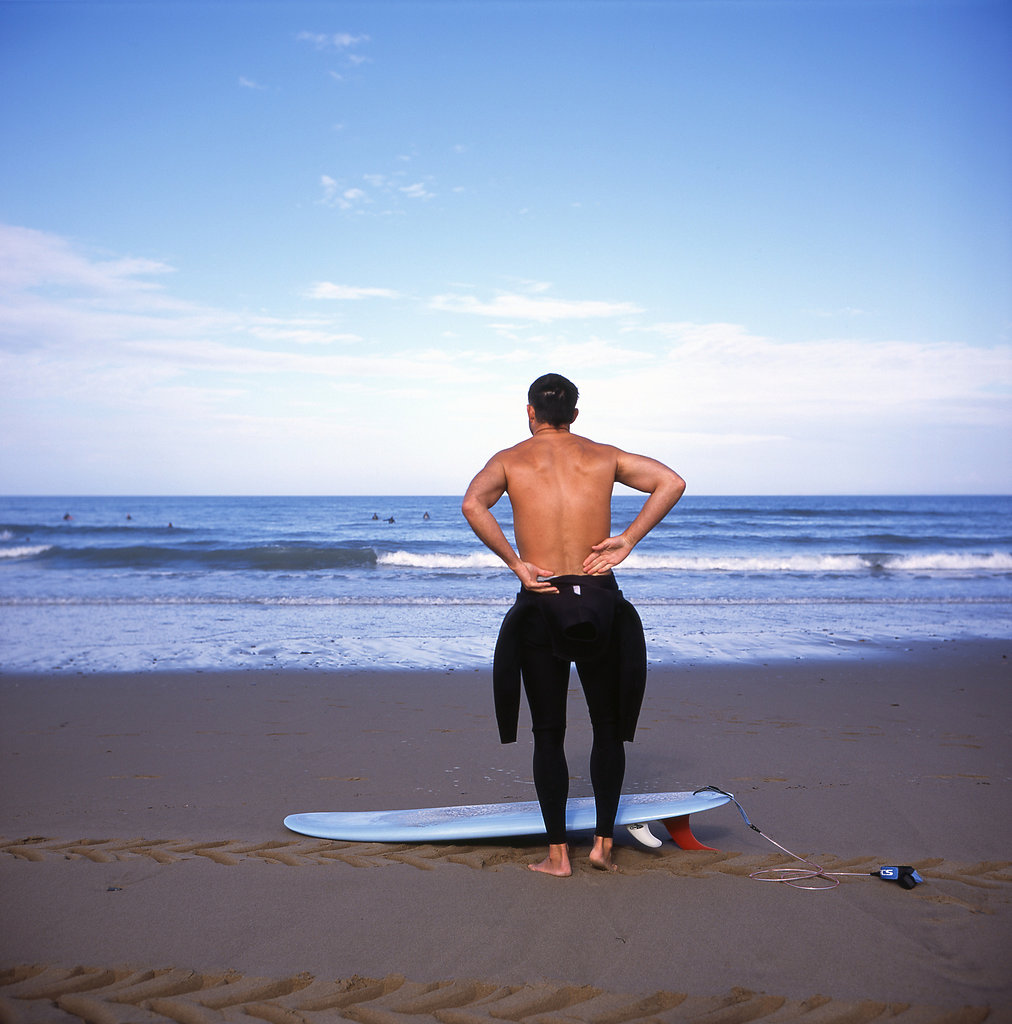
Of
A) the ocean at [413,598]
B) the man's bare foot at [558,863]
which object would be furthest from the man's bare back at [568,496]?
the ocean at [413,598]

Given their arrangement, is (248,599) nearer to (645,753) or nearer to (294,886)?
(645,753)

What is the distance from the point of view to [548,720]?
309 cm

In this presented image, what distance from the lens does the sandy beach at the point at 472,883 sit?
2.22 m

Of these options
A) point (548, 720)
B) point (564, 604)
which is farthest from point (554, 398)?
point (548, 720)

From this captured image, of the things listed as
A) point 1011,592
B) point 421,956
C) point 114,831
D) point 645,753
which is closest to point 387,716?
point 645,753

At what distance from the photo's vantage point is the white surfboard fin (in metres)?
3.32

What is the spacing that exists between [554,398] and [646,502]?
1.94 feet

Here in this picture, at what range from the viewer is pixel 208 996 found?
86.5 inches

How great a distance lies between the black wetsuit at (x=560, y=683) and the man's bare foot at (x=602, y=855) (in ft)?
0.27

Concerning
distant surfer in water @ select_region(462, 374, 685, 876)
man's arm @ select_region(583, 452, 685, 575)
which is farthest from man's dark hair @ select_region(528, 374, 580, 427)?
man's arm @ select_region(583, 452, 685, 575)

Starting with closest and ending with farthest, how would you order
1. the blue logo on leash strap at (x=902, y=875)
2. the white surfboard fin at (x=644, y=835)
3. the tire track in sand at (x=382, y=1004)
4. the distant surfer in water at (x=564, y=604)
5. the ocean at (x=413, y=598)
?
the tire track in sand at (x=382, y=1004) < the blue logo on leash strap at (x=902, y=875) < the distant surfer in water at (x=564, y=604) < the white surfboard fin at (x=644, y=835) < the ocean at (x=413, y=598)

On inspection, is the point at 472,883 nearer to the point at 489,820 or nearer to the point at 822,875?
the point at 489,820

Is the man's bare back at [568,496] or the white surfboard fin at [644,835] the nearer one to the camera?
the man's bare back at [568,496]

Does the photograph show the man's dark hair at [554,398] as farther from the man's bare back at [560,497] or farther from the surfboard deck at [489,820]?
the surfboard deck at [489,820]
